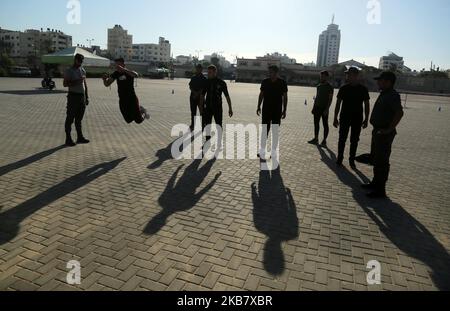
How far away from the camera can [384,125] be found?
5441mm

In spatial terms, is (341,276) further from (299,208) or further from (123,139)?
(123,139)

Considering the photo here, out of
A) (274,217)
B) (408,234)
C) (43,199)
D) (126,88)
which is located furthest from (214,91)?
(408,234)

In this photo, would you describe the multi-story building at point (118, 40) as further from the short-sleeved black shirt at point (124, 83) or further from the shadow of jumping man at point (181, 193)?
the shadow of jumping man at point (181, 193)

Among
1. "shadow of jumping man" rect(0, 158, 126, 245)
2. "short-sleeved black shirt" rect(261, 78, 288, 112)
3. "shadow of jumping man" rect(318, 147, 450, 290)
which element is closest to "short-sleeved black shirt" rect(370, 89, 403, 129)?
"shadow of jumping man" rect(318, 147, 450, 290)

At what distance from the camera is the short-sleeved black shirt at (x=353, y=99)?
7004 mm

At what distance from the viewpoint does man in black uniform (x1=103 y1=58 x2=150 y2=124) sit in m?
7.57

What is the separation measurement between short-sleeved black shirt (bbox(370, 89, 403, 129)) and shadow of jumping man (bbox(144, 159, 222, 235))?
9.08 ft

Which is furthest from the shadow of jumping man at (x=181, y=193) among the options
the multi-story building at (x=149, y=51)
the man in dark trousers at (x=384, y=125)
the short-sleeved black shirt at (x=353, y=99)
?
the multi-story building at (x=149, y=51)

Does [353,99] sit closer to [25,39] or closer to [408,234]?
[408,234]

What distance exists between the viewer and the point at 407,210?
5.04m

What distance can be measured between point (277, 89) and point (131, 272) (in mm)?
5424

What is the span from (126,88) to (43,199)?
3.61m

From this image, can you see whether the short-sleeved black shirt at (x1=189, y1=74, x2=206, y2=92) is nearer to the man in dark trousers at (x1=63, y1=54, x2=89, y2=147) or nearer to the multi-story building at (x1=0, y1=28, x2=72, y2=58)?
the man in dark trousers at (x1=63, y1=54, x2=89, y2=147)

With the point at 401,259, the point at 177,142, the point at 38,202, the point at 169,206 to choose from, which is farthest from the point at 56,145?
the point at 401,259
